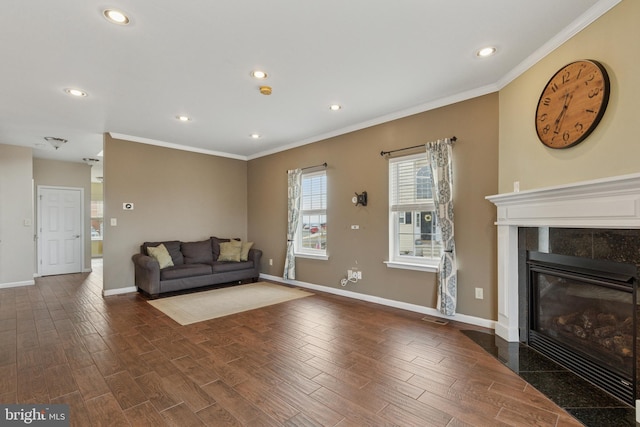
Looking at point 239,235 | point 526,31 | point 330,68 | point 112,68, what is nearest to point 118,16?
point 112,68

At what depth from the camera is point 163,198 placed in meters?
5.73

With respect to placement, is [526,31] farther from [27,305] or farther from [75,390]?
[27,305]

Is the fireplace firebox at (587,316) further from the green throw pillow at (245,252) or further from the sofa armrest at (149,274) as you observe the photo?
the sofa armrest at (149,274)

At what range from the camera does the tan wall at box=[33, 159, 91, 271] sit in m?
6.92

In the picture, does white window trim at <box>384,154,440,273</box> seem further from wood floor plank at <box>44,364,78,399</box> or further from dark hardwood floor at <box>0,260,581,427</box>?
wood floor plank at <box>44,364,78,399</box>

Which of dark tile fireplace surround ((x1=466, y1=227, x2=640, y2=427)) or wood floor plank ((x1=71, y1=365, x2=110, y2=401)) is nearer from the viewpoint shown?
dark tile fireplace surround ((x1=466, y1=227, x2=640, y2=427))

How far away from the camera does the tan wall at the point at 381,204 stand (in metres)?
3.43

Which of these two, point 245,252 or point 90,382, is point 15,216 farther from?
point 90,382

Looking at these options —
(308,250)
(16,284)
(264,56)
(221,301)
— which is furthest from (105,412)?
(16,284)

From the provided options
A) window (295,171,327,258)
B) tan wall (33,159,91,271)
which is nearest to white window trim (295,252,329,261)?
window (295,171,327,258)

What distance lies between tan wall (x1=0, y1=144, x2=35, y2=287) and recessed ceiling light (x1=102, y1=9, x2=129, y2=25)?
5.58 metres

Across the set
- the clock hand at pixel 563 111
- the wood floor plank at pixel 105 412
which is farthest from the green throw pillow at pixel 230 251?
the clock hand at pixel 563 111

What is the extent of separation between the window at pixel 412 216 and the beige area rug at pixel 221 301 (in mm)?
1816

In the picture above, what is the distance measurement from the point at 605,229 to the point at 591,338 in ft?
2.99
